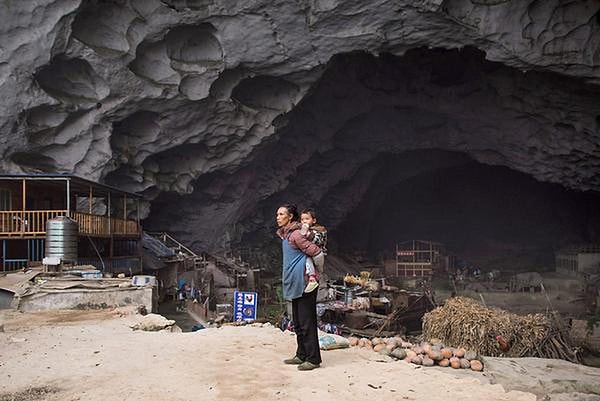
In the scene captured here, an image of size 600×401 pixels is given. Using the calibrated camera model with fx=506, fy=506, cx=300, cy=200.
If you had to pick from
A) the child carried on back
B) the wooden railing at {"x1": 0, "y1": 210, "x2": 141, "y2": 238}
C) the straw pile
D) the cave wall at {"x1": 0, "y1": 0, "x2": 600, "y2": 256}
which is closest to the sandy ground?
the child carried on back

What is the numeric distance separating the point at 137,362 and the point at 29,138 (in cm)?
1621

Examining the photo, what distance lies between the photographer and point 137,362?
5.43m

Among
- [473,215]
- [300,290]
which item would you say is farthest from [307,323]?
[473,215]

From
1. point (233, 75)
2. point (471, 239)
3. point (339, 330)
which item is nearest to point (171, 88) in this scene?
point (233, 75)

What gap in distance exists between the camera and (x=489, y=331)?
30.0 ft

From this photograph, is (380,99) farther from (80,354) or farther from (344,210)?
(80,354)

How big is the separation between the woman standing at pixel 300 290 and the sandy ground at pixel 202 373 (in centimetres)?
22

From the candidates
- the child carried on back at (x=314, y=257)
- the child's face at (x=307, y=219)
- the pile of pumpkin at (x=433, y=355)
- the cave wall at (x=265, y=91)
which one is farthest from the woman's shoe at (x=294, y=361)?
the cave wall at (x=265, y=91)

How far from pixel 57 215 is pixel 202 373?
1312 centimetres

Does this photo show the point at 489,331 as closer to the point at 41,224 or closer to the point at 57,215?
the point at 57,215

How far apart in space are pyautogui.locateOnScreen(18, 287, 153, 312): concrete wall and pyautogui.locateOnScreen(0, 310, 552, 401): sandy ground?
234 cm

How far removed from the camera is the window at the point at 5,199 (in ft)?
55.5

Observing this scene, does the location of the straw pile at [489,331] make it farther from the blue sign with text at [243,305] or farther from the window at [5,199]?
the window at [5,199]

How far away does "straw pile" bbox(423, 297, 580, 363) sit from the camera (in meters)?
9.12
